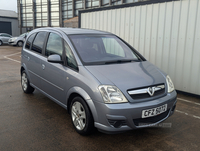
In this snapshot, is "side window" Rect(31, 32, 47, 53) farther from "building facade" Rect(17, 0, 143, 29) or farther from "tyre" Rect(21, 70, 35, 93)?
"building facade" Rect(17, 0, 143, 29)

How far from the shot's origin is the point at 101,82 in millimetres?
3035

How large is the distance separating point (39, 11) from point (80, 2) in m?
11.1

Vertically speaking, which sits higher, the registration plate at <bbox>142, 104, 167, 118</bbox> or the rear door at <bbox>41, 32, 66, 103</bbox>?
the rear door at <bbox>41, 32, 66, 103</bbox>

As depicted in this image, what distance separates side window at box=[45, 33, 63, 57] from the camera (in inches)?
A: 157

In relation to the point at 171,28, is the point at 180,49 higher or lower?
lower

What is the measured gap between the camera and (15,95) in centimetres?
556

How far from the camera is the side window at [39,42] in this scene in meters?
4.64

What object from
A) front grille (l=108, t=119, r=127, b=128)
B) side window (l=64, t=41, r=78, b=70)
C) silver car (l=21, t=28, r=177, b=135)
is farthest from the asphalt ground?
side window (l=64, t=41, r=78, b=70)

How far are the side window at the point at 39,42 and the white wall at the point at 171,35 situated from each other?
3.42 metres

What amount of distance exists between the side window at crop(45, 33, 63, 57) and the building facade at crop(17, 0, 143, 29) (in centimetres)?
2878

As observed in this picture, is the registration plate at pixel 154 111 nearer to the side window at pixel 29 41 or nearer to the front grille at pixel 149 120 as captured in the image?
the front grille at pixel 149 120

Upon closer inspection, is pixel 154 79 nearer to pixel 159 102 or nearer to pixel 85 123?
pixel 159 102

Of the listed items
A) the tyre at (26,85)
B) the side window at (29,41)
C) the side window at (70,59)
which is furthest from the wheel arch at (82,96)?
the side window at (29,41)

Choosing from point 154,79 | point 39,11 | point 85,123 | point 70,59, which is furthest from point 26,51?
point 39,11
